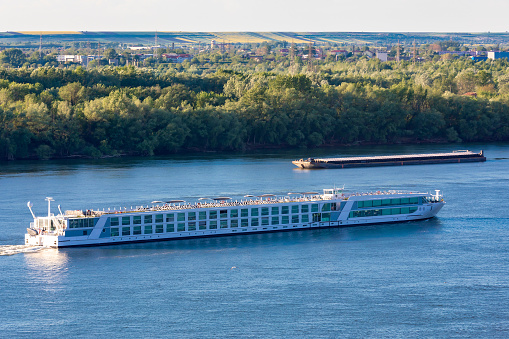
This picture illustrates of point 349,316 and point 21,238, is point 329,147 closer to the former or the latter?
point 21,238

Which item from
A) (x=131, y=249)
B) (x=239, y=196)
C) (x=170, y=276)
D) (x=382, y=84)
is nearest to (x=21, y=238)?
(x=131, y=249)

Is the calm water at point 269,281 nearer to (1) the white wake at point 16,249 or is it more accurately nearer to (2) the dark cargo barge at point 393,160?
(1) the white wake at point 16,249

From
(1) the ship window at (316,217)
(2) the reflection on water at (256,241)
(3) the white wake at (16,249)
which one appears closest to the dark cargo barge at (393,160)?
(2) the reflection on water at (256,241)

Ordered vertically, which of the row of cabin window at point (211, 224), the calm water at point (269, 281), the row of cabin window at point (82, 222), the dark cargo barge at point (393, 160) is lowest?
the calm water at point (269, 281)

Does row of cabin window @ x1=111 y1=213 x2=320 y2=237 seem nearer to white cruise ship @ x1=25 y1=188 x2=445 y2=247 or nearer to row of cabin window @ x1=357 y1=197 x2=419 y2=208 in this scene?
white cruise ship @ x1=25 y1=188 x2=445 y2=247

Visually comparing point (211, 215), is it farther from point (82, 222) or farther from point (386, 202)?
point (386, 202)

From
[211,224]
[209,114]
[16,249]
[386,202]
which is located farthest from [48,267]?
[209,114]
